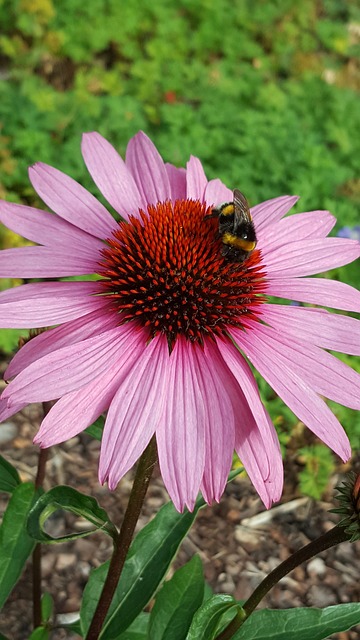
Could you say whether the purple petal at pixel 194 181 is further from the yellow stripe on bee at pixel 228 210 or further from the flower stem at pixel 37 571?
the flower stem at pixel 37 571

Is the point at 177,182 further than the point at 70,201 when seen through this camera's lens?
Yes

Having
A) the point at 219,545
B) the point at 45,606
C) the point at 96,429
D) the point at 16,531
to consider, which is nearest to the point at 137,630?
the point at 45,606

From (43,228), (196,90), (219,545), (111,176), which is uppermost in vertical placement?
(196,90)

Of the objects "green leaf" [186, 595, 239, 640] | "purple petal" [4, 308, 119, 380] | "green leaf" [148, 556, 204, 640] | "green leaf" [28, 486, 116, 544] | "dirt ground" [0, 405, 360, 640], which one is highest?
"purple petal" [4, 308, 119, 380]

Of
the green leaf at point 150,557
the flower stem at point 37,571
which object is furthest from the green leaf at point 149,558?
the flower stem at point 37,571

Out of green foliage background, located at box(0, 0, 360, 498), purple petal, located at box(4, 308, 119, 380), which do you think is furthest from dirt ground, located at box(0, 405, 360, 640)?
purple petal, located at box(4, 308, 119, 380)

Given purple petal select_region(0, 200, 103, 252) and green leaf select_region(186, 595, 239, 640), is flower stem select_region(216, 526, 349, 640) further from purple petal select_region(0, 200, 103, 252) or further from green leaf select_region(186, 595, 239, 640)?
purple petal select_region(0, 200, 103, 252)

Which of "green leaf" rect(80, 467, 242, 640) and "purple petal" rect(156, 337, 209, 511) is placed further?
"green leaf" rect(80, 467, 242, 640)

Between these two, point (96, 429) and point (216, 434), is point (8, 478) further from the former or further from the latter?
point (216, 434)
